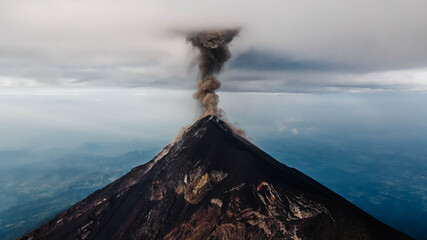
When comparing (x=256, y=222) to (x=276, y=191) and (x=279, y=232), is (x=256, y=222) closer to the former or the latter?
(x=279, y=232)

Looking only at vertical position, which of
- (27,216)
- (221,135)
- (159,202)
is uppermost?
(221,135)

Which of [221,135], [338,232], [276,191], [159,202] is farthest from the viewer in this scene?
[221,135]

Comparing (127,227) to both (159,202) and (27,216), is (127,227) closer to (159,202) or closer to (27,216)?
(159,202)

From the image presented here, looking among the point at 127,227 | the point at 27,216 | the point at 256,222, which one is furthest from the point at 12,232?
the point at 256,222

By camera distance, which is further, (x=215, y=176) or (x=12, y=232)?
(x=12, y=232)

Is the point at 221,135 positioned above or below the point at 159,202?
above

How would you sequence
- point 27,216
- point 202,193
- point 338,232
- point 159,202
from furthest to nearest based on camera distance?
1. point 27,216
2. point 159,202
3. point 202,193
4. point 338,232

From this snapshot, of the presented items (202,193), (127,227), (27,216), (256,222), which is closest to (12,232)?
(27,216)
